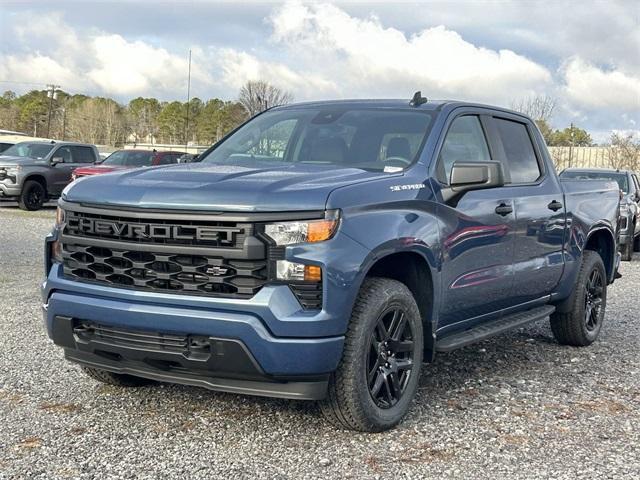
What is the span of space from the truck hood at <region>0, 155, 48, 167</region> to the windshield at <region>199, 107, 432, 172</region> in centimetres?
1497

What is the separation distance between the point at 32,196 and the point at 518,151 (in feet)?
53.0

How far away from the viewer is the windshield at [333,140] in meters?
4.87

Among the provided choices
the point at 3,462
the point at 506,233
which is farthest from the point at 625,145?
the point at 3,462

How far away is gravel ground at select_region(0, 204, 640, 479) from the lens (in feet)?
12.3

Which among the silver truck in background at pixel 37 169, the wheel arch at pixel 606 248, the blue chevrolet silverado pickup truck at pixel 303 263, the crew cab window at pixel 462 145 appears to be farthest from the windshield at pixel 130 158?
the crew cab window at pixel 462 145

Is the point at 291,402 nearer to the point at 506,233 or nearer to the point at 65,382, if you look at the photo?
the point at 65,382

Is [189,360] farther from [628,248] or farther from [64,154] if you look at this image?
[64,154]

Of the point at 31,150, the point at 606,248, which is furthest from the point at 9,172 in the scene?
the point at 606,248

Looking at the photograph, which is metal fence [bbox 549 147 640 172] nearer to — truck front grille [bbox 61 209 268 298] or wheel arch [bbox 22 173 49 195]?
wheel arch [bbox 22 173 49 195]

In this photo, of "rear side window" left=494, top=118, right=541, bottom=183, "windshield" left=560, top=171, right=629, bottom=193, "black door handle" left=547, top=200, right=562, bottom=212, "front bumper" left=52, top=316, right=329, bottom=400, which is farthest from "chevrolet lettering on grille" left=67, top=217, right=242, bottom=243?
"windshield" left=560, top=171, right=629, bottom=193

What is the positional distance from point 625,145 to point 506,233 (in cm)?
3305

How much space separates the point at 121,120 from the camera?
9525 cm

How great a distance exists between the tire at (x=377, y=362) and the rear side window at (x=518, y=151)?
184 cm

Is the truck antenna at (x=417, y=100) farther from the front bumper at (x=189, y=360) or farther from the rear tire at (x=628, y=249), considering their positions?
the rear tire at (x=628, y=249)
